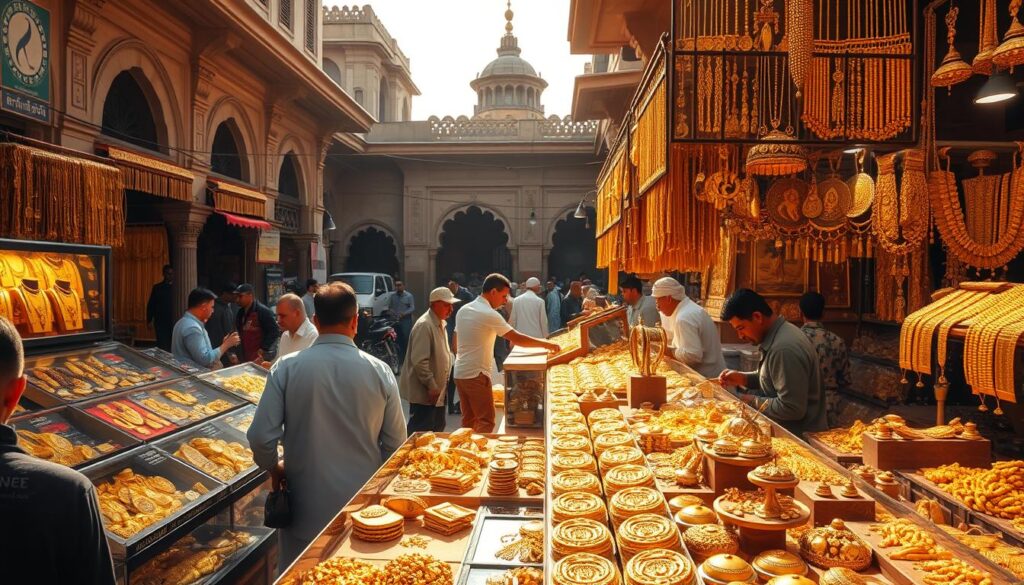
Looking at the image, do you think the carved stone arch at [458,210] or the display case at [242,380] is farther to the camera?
the carved stone arch at [458,210]

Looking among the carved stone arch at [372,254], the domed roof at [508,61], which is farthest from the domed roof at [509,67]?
the carved stone arch at [372,254]

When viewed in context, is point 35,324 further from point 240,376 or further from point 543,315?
point 543,315

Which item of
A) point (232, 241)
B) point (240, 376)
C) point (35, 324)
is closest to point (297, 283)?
point (232, 241)

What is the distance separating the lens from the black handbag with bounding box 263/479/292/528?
2.64m

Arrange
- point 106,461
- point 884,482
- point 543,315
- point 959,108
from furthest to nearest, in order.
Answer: point 543,315
point 959,108
point 106,461
point 884,482

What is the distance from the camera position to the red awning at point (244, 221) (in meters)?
9.38

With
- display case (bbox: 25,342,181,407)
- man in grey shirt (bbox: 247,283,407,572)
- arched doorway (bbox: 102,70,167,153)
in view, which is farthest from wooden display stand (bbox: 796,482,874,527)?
arched doorway (bbox: 102,70,167,153)

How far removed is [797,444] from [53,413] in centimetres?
Result: 337

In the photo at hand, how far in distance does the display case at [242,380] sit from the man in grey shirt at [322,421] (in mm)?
1757

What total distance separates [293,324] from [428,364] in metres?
1.12

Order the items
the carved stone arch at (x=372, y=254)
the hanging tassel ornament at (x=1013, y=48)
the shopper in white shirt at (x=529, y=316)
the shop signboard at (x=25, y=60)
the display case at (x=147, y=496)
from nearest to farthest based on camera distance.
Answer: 1. the display case at (x=147, y=496)
2. the hanging tassel ornament at (x=1013, y=48)
3. the shop signboard at (x=25, y=60)
4. the shopper in white shirt at (x=529, y=316)
5. the carved stone arch at (x=372, y=254)

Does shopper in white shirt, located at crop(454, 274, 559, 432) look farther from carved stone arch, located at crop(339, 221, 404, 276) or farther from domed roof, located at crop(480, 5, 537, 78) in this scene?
domed roof, located at crop(480, 5, 537, 78)

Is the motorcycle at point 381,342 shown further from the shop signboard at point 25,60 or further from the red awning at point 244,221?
the shop signboard at point 25,60

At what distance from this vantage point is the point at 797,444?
8.30 feet
